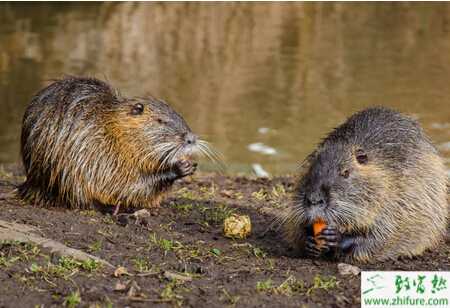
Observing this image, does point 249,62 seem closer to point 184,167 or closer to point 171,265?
point 184,167

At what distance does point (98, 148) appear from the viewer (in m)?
5.48

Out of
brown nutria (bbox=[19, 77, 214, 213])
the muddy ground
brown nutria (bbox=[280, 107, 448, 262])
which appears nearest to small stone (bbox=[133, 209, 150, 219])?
the muddy ground

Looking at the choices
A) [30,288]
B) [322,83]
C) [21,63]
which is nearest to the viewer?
[30,288]

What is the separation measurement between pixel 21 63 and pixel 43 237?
7.92 metres

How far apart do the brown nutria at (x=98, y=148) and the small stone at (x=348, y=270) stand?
1480mm

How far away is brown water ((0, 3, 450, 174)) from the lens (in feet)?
31.3

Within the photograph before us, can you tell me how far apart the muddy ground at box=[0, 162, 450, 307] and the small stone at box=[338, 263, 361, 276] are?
3cm

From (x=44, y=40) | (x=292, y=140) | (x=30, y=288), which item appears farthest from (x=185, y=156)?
(x=44, y=40)

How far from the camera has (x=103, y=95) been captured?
564 cm

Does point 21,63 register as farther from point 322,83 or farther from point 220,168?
point 220,168

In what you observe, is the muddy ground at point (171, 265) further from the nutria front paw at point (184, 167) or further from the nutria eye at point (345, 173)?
the nutria eye at point (345, 173)

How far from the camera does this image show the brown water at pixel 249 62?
953cm

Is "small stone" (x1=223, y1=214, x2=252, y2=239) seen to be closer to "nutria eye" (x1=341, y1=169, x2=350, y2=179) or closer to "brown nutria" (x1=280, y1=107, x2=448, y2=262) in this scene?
"brown nutria" (x1=280, y1=107, x2=448, y2=262)

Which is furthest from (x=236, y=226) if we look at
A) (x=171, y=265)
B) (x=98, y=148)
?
(x=98, y=148)
